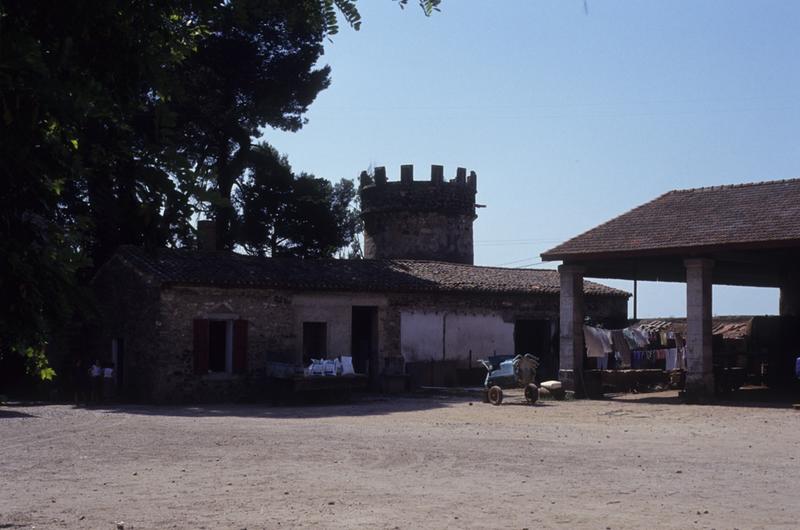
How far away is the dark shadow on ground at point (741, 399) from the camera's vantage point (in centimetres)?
2081

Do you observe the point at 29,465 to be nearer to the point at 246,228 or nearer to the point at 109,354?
the point at 109,354

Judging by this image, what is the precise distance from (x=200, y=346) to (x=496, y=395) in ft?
25.0

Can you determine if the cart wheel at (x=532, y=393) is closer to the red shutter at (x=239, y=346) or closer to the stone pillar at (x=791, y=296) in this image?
the red shutter at (x=239, y=346)

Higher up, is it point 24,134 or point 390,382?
point 24,134

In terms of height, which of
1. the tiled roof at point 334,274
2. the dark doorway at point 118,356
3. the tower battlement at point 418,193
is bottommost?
the dark doorway at point 118,356

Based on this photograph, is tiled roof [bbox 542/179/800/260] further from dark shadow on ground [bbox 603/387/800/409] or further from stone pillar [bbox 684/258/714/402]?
dark shadow on ground [bbox 603/387/800/409]

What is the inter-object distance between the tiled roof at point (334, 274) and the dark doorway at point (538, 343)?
4.31ft

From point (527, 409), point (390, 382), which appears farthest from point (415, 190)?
point (527, 409)

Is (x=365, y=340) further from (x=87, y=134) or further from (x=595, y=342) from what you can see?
(x=87, y=134)

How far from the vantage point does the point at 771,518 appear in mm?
8070

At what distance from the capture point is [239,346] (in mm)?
25000

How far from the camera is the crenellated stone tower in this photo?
40.2 metres

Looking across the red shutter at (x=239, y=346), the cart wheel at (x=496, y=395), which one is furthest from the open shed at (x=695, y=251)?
the red shutter at (x=239, y=346)

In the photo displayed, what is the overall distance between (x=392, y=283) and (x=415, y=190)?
12.8 metres
